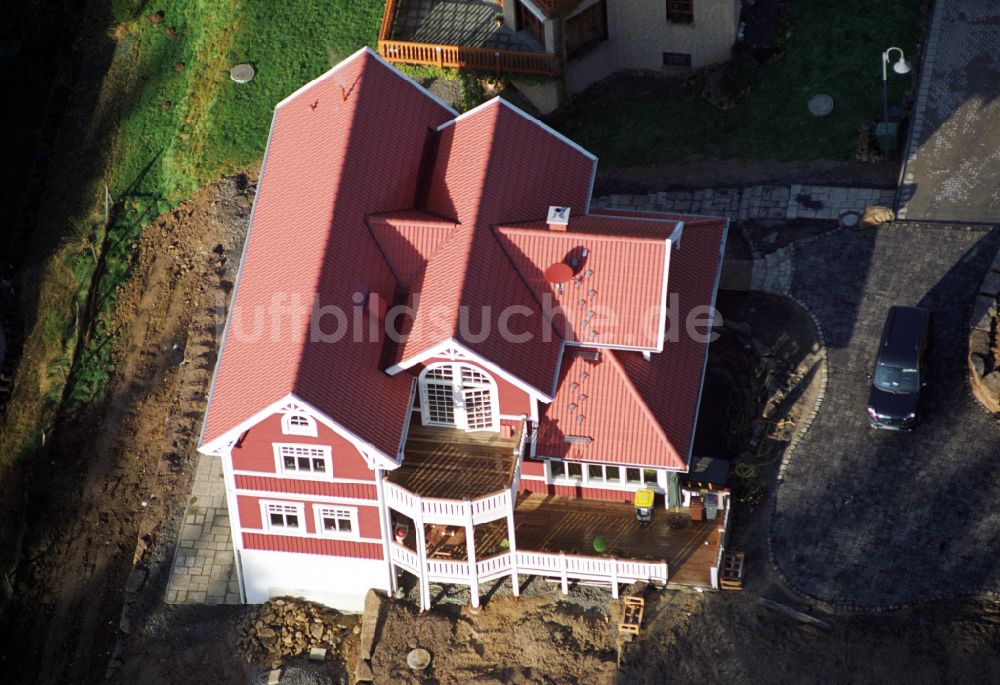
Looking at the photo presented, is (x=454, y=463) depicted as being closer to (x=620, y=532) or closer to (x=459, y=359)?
(x=459, y=359)

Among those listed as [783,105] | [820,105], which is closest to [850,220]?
[820,105]

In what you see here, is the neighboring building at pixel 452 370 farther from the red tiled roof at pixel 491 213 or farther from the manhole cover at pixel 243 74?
the manhole cover at pixel 243 74

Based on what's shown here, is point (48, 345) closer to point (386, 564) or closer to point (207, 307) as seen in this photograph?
point (207, 307)

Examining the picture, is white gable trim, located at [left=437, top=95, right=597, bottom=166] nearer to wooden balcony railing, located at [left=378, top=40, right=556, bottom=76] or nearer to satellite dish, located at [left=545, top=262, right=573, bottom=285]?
satellite dish, located at [left=545, top=262, right=573, bottom=285]

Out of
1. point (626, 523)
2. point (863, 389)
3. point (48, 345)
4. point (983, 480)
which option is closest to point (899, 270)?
point (863, 389)

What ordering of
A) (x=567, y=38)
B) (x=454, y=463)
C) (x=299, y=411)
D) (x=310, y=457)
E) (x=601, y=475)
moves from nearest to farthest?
(x=299, y=411) → (x=310, y=457) → (x=454, y=463) → (x=601, y=475) → (x=567, y=38)
